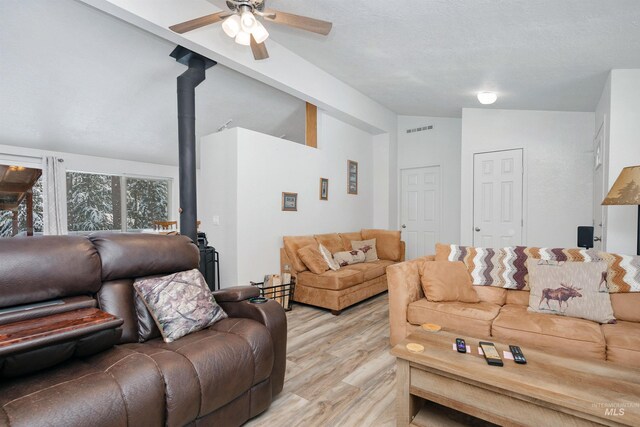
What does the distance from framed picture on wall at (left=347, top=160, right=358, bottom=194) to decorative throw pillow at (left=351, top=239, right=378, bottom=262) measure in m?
1.01

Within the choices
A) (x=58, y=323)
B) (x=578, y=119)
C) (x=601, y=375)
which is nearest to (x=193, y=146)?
(x=58, y=323)

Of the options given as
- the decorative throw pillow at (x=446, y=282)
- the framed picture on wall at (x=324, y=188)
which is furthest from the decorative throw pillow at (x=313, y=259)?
the decorative throw pillow at (x=446, y=282)

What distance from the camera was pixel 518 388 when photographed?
1328mm

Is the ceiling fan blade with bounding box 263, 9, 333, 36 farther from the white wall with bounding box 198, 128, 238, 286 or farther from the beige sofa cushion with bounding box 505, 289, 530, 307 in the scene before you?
the beige sofa cushion with bounding box 505, 289, 530, 307

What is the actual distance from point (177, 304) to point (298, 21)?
2061 millimetres

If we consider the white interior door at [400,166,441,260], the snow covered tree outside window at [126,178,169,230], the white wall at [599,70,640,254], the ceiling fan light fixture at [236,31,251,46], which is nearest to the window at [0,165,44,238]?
the snow covered tree outside window at [126,178,169,230]

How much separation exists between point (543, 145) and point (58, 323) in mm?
5438

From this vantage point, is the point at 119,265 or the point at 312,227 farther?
the point at 312,227

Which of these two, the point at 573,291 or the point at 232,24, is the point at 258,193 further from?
the point at 573,291

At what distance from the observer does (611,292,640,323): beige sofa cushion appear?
2.21 meters

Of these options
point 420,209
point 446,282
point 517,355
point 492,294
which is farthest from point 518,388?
point 420,209

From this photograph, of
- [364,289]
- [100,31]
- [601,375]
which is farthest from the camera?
[364,289]

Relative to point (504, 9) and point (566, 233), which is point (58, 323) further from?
point (566, 233)

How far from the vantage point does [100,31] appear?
3.54 metres
